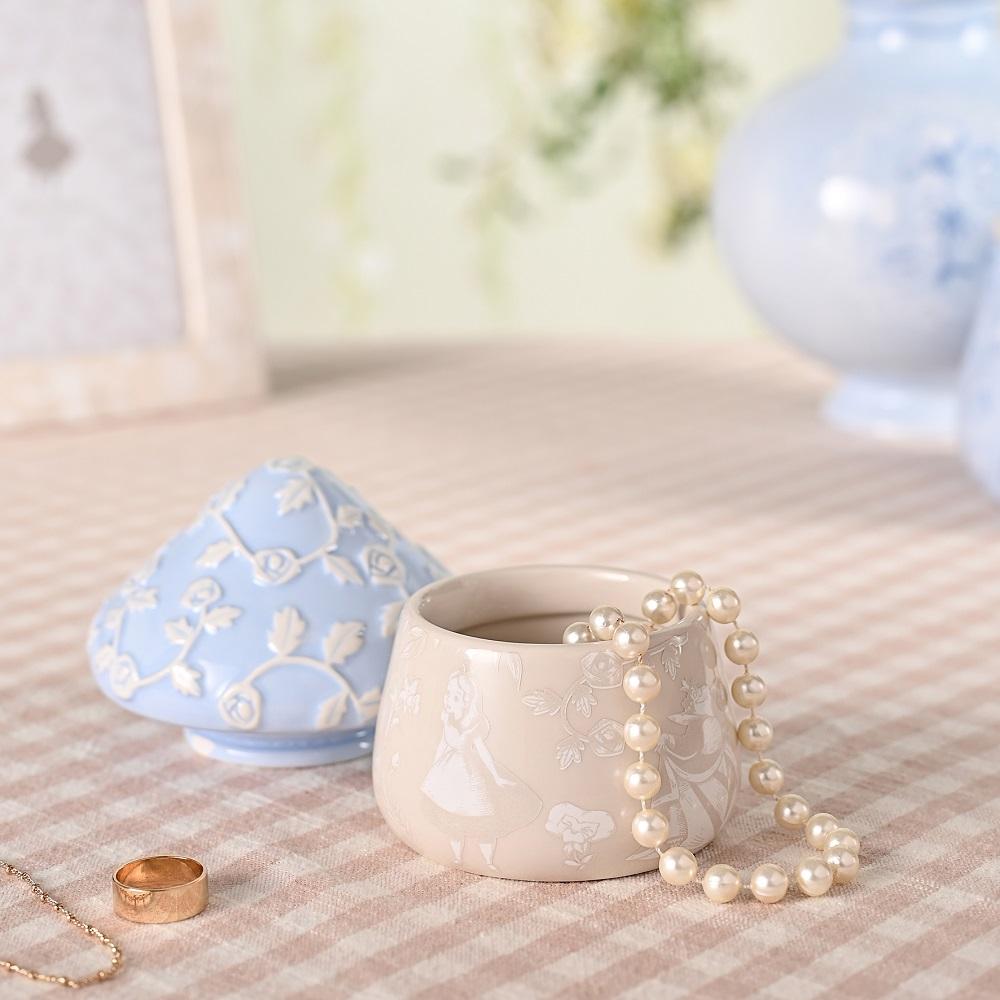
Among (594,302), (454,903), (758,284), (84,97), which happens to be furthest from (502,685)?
(594,302)

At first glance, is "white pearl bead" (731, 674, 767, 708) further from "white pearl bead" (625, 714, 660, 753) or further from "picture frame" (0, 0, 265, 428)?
"picture frame" (0, 0, 265, 428)

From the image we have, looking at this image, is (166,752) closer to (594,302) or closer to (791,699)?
(791,699)

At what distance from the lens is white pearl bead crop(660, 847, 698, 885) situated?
41 cm

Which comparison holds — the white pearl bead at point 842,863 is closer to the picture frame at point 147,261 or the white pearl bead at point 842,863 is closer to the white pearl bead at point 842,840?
the white pearl bead at point 842,840

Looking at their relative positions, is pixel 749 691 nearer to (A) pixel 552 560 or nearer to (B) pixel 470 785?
(B) pixel 470 785

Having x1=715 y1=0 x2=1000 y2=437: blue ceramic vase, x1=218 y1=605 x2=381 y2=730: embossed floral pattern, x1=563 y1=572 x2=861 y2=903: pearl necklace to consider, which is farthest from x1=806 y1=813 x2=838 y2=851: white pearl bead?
x1=715 y1=0 x2=1000 y2=437: blue ceramic vase

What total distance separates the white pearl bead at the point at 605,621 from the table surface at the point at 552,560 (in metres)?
0.07

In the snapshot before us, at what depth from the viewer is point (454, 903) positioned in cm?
41

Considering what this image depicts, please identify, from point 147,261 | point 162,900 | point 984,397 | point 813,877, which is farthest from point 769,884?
point 147,261

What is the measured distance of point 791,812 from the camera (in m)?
0.44

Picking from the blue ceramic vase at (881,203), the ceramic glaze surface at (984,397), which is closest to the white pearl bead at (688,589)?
the ceramic glaze surface at (984,397)

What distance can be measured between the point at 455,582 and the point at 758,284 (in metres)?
0.58

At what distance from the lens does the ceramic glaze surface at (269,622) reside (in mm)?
481

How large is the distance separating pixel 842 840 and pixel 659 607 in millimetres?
77
